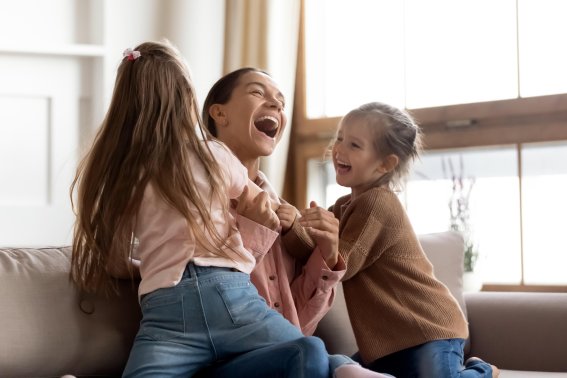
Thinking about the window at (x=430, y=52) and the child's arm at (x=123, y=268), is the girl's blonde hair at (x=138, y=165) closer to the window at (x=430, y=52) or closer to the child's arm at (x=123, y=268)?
the child's arm at (x=123, y=268)

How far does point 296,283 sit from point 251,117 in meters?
0.40

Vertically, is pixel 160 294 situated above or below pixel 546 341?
above

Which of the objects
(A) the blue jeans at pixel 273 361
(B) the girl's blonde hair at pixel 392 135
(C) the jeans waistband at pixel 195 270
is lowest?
(A) the blue jeans at pixel 273 361

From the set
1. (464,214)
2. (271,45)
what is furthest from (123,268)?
(271,45)

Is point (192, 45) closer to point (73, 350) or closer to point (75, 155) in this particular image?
point (75, 155)

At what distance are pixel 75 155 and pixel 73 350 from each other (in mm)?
1811

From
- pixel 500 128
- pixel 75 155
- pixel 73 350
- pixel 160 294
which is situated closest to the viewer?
pixel 160 294

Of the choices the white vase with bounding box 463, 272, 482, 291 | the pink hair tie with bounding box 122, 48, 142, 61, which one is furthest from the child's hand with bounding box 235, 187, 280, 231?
the white vase with bounding box 463, 272, 482, 291

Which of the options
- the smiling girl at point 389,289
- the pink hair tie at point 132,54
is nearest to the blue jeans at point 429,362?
the smiling girl at point 389,289

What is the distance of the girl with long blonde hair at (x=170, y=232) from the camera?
179 centimetres

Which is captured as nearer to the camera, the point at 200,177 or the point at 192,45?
the point at 200,177

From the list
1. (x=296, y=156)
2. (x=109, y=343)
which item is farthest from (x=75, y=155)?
(x=109, y=343)

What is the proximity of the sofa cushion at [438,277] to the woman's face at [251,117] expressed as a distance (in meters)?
0.50

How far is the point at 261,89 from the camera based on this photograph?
2217 mm
